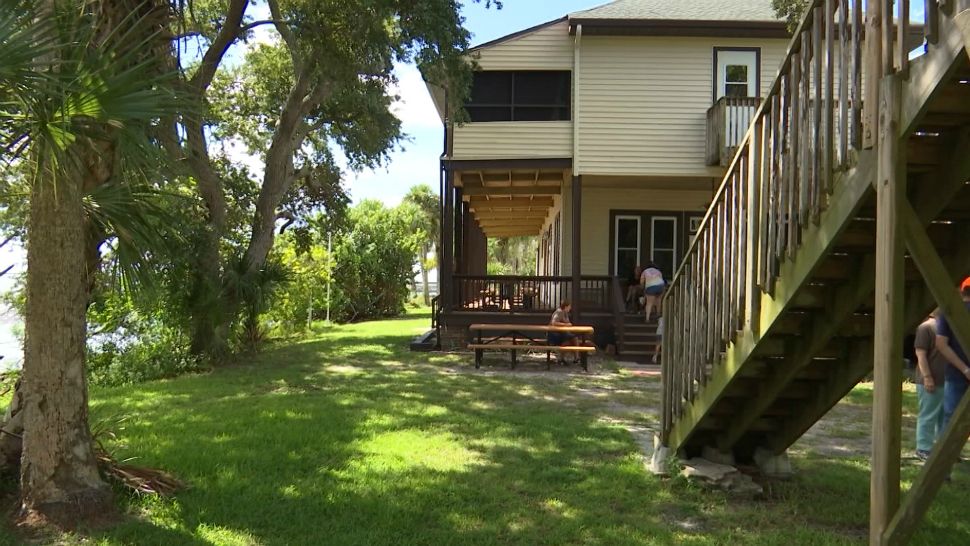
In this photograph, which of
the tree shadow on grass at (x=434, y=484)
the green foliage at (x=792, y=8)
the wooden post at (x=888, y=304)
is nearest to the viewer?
the wooden post at (x=888, y=304)

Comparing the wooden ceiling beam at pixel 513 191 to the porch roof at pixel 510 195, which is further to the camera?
the wooden ceiling beam at pixel 513 191

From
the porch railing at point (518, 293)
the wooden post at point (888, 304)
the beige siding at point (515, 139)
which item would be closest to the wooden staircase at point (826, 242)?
the wooden post at point (888, 304)

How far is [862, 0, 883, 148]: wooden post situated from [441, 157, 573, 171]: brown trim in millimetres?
12588

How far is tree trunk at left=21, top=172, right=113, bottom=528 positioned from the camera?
441 centimetres

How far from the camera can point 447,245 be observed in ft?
53.0

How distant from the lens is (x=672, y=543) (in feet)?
14.5

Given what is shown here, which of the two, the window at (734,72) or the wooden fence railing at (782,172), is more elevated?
the window at (734,72)

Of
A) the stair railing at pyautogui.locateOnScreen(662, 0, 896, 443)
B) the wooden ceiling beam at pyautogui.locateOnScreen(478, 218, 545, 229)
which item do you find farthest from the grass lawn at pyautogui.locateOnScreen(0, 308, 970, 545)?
the wooden ceiling beam at pyautogui.locateOnScreen(478, 218, 545, 229)

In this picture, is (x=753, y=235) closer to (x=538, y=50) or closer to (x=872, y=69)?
(x=872, y=69)

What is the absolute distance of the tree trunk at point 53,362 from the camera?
4.41m

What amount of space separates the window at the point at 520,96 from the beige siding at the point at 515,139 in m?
0.61

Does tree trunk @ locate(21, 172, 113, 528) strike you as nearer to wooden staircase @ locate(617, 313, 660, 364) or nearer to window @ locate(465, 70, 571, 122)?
wooden staircase @ locate(617, 313, 660, 364)

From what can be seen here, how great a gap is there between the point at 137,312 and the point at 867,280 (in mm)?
12695

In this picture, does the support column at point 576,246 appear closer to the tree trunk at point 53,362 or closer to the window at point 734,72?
the window at point 734,72
